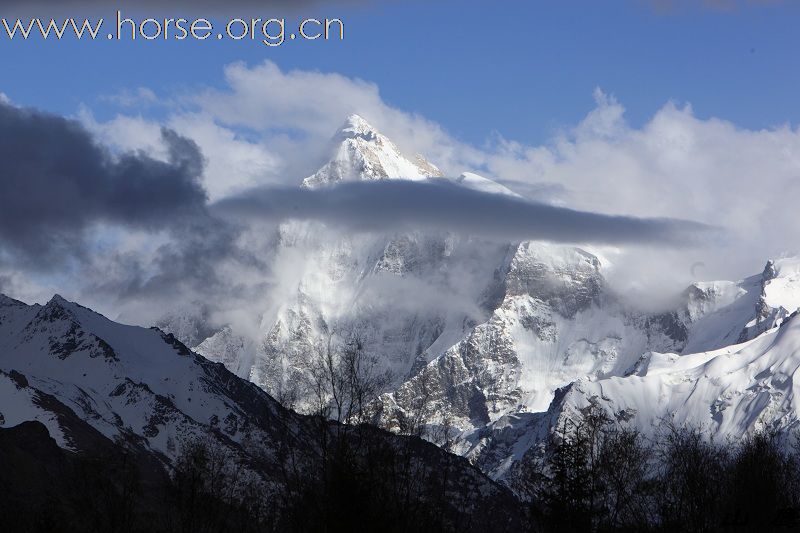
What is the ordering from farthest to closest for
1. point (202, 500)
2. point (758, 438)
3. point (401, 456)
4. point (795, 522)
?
point (758, 438) < point (202, 500) < point (795, 522) < point (401, 456)

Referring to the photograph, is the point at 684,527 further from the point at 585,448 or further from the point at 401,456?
the point at 401,456

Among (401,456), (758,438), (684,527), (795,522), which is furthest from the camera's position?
(758,438)

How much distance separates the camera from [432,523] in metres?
74.8

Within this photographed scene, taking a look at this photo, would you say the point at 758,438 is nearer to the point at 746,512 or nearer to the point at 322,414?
the point at 746,512

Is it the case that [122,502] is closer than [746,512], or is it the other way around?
[746,512]

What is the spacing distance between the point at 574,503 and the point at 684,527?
709cm

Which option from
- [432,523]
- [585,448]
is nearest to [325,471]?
[432,523]

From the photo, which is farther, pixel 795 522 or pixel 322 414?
pixel 795 522

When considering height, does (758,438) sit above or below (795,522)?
above

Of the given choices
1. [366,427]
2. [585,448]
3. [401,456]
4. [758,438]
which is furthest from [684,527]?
[366,427]

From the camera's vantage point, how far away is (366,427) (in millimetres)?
67750

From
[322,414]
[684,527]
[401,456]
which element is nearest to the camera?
[322,414]

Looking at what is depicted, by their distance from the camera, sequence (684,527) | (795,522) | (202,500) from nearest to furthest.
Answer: (795,522) < (684,527) < (202,500)

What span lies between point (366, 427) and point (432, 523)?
9864 millimetres
